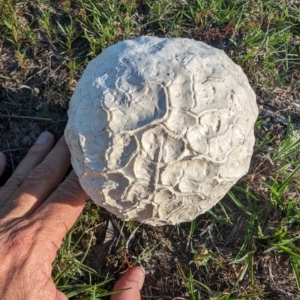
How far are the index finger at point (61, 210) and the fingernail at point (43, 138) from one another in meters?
0.39

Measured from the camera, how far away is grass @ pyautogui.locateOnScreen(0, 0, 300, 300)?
115 inches

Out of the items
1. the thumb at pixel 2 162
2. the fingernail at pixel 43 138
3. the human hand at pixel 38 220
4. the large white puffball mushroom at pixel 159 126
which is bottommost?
the human hand at pixel 38 220

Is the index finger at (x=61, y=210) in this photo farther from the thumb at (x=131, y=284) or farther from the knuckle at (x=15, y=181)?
the thumb at (x=131, y=284)

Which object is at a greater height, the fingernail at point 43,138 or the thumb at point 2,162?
the fingernail at point 43,138

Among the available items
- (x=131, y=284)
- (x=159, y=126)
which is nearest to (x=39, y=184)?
(x=131, y=284)

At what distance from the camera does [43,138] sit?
3.08 m

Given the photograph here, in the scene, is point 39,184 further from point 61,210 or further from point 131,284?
point 131,284

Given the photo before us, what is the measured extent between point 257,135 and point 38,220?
61.4 inches

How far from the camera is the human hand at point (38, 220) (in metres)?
2.54

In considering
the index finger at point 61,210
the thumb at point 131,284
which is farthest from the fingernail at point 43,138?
the thumb at point 131,284

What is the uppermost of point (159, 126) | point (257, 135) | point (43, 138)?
point (159, 126)

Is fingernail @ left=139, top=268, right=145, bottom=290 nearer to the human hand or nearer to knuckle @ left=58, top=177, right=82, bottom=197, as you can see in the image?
the human hand

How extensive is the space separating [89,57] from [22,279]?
5.24ft

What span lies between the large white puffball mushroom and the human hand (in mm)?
462
